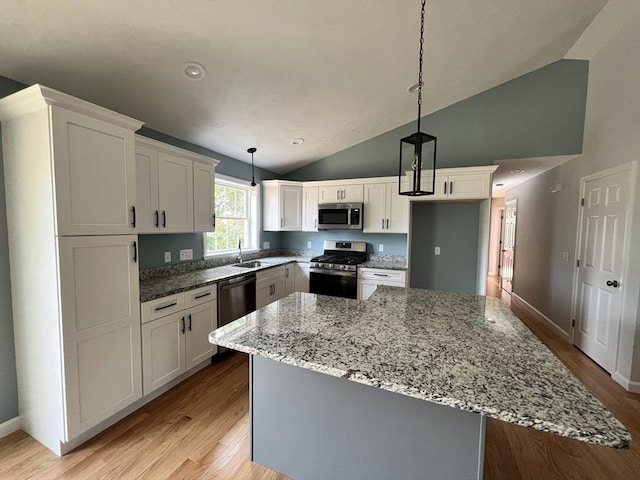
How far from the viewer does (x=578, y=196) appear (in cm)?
343

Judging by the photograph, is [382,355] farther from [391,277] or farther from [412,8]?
[391,277]

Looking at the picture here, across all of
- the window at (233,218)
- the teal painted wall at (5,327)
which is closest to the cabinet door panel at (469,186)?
the window at (233,218)

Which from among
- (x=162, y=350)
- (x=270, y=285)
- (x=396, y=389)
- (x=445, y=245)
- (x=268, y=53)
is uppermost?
(x=268, y=53)

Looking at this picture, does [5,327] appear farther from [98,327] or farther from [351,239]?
[351,239]

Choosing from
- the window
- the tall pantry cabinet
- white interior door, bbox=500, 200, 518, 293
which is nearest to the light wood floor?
A: the tall pantry cabinet

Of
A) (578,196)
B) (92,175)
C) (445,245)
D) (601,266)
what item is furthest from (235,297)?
(578,196)

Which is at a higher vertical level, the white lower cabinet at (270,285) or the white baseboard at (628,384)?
the white lower cabinet at (270,285)

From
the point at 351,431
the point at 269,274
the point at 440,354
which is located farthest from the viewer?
the point at 269,274

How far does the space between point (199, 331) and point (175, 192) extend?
1409 mm

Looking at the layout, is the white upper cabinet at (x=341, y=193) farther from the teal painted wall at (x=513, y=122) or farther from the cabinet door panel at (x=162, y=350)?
the cabinet door panel at (x=162, y=350)

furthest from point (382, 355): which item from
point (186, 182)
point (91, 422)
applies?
point (186, 182)

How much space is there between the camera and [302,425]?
1478 mm

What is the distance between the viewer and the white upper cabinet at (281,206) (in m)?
4.45

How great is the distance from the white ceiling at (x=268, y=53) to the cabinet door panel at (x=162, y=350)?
6.32 ft
